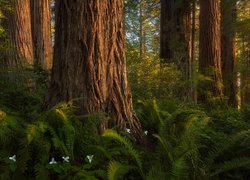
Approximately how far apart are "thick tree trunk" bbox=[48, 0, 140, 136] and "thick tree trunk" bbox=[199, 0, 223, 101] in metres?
5.92

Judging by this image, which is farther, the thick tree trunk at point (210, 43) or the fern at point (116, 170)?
the thick tree trunk at point (210, 43)

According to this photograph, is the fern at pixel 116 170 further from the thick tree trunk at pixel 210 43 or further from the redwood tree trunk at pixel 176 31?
the redwood tree trunk at pixel 176 31

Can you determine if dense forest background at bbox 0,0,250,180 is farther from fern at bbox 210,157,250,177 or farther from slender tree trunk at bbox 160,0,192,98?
slender tree trunk at bbox 160,0,192,98

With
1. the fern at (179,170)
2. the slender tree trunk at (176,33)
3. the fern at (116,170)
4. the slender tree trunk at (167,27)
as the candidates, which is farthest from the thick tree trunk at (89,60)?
the slender tree trunk at (167,27)

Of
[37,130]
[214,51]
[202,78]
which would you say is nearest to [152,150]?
[37,130]

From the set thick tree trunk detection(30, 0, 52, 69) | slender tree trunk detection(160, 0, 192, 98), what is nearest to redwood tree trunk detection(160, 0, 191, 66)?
slender tree trunk detection(160, 0, 192, 98)

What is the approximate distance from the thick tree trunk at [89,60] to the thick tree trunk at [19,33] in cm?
397

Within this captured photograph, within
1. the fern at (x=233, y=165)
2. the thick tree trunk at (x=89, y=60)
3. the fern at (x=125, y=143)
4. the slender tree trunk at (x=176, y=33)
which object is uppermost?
the slender tree trunk at (x=176, y=33)

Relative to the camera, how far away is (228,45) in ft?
57.0

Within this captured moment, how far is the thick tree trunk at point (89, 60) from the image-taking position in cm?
529

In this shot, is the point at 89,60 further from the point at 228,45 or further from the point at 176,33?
the point at 228,45

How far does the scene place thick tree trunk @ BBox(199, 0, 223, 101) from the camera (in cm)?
1097

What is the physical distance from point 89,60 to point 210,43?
660 cm

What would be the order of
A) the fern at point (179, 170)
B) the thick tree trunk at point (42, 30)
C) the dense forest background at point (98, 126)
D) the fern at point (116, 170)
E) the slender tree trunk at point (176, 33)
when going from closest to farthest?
the fern at point (116, 170) < the fern at point (179, 170) < the dense forest background at point (98, 126) < the slender tree trunk at point (176, 33) < the thick tree trunk at point (42, 30)
